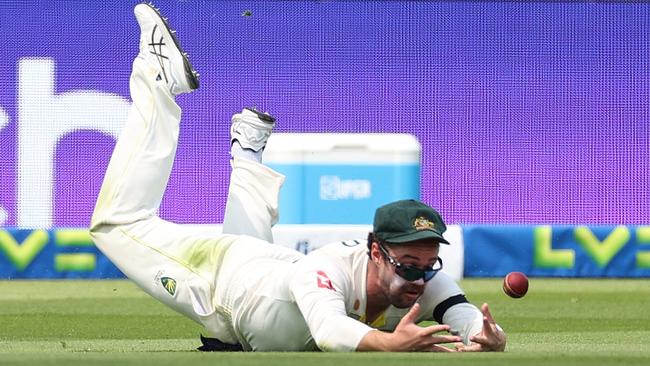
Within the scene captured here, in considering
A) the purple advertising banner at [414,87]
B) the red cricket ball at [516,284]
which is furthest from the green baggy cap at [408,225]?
the purple advertising banner at [414,87]

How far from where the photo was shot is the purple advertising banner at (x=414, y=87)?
46.8 feet

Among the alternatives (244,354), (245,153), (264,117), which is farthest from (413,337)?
(264,117)

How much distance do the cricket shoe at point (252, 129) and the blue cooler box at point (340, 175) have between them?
5691 millimetres

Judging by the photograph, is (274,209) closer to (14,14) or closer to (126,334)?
(126,334)

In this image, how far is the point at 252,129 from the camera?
7.36 meters

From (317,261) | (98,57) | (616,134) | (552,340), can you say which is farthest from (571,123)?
(317,261)

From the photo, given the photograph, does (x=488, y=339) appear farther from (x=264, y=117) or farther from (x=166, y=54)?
(x=264, y=117)

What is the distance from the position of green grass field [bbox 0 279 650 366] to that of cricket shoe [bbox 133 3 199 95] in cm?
116

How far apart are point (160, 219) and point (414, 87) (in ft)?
27.5

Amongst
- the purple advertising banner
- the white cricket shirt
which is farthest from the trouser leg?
the purple advertising banner

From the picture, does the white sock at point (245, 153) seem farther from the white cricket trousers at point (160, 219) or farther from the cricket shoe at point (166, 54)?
the cricket shoe at point (166, 54)

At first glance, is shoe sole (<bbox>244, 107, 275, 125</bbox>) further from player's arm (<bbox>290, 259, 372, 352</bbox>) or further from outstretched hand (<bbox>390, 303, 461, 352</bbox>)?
outstretched hand (<bbox>390, 303, 461, 352</bbox>)

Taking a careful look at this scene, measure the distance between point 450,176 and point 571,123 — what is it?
129cm

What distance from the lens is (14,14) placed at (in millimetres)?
14422
